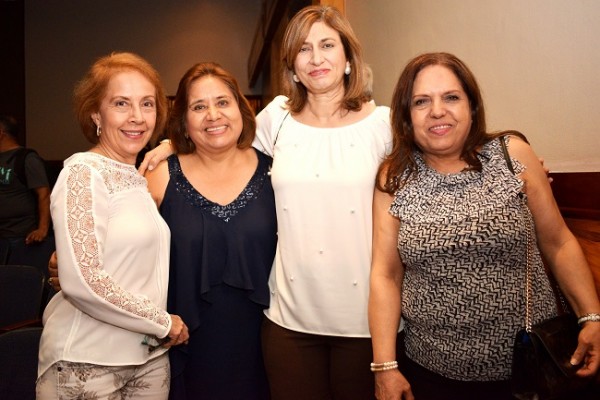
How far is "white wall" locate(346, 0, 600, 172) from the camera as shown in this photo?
1292mm

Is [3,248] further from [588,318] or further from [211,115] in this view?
[588,318]

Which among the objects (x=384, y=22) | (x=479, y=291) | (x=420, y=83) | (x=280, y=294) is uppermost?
(x=384, y=22)

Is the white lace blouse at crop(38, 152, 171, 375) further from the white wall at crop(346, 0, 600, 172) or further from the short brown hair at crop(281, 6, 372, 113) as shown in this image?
the white wall at crop(346, 0, 600, 172)

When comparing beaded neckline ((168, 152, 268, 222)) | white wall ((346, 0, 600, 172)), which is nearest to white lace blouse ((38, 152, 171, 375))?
beaded neckline ((168, 152, 268, 222))

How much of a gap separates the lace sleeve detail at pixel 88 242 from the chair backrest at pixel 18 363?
59 centimetres

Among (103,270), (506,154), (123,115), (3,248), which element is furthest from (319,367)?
(3,248)

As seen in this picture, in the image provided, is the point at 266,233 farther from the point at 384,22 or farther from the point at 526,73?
the point at 384,22

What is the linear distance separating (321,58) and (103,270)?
1007mm

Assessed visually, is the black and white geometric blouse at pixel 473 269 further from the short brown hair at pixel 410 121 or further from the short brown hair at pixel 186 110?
the short brown hair at pixel 186 110

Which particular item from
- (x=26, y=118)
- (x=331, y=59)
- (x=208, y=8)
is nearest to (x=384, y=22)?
(x=331, y=59)

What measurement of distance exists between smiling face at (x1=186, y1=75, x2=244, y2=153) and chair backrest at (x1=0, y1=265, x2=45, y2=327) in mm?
1248

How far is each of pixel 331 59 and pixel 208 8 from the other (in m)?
8.12

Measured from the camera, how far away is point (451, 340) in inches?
56.2

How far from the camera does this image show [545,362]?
4.14 feet
